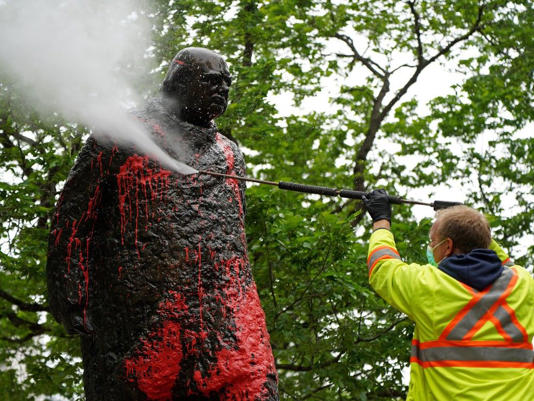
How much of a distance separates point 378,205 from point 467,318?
72 cm

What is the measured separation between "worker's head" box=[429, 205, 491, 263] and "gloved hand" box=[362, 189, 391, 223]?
0.31 meters

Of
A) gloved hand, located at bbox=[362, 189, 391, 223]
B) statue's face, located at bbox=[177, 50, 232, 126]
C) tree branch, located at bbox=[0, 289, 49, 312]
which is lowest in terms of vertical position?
gloved hand, located at bbox=[362, 189, 391, 223]

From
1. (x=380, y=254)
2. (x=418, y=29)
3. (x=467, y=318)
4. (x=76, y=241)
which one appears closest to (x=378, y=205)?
(x=380, y=254)

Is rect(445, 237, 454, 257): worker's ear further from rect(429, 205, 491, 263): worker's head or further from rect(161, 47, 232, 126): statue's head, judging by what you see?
rect(161, 47, 232, 126): statue's head

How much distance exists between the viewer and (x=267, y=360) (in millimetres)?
3322

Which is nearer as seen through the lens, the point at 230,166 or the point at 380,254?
the point at 380,254

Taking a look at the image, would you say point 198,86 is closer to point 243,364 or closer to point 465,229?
point 243,364

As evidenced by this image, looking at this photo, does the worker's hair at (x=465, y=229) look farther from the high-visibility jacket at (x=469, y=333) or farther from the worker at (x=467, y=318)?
the high-visibility jacket at (x=469, y=333)

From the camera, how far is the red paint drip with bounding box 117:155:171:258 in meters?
3.35

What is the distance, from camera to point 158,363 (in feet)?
10.4

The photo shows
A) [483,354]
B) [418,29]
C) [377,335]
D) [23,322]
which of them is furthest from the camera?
[418,29]

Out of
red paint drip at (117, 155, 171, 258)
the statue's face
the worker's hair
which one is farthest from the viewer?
the statue's face

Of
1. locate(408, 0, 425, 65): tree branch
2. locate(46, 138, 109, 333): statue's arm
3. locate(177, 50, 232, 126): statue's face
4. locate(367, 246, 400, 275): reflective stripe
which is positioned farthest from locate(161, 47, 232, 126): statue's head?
locate(408, 0, 425, 65): tree branch

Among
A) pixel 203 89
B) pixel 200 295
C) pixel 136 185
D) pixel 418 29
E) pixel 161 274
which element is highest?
pixel 418 29
